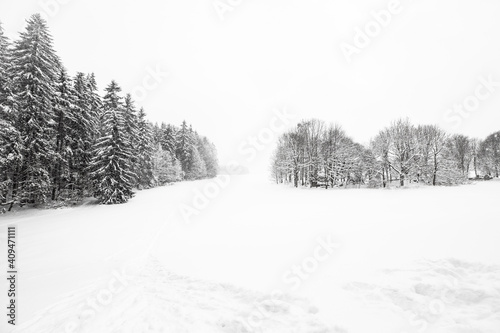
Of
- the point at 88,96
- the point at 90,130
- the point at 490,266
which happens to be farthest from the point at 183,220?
the point at 88,96

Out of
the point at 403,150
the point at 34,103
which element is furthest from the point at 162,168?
the point at 403,150

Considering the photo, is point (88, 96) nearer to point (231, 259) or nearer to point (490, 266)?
point (231, 259)

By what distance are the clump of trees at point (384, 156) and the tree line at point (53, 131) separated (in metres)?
28.7

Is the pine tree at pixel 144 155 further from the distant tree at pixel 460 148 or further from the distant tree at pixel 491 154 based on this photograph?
the distant tree at pixel 491 154

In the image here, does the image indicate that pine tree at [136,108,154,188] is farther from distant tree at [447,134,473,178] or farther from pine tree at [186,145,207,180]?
distant tree at [447,134,473,178]

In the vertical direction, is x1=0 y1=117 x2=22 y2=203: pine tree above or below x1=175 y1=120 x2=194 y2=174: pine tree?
below

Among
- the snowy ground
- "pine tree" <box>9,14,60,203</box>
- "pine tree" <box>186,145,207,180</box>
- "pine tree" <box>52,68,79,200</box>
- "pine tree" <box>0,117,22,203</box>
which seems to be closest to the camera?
the snowy ground

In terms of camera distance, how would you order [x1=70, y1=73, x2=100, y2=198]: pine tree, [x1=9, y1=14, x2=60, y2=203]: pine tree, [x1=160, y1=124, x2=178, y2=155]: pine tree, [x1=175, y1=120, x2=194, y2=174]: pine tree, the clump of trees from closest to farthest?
[x1=9, y1=14, x2=60, y2=203]: pine tree → [x1=70, y1=73, x2=100, y2=198]: pine tree → the clump of trees → [x1=160, y1=124, x2=178, y2=155]: pine tree → [x1=175, y1=120, x2=194, y2=174]: pine tree

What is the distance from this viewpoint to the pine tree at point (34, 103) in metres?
16.2

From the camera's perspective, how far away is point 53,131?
19.2m

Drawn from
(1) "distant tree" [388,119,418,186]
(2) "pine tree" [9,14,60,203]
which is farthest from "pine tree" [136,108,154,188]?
(1) "distant tree" [388,119,418,186]

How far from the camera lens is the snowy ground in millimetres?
3754

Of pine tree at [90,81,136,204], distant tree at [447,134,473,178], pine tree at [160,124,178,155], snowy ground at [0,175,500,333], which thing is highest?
pine tree at [160,124,178,155]

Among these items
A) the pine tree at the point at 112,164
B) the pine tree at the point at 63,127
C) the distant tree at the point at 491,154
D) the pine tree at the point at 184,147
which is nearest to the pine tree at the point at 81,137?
the pine tree at the point at 63,127
